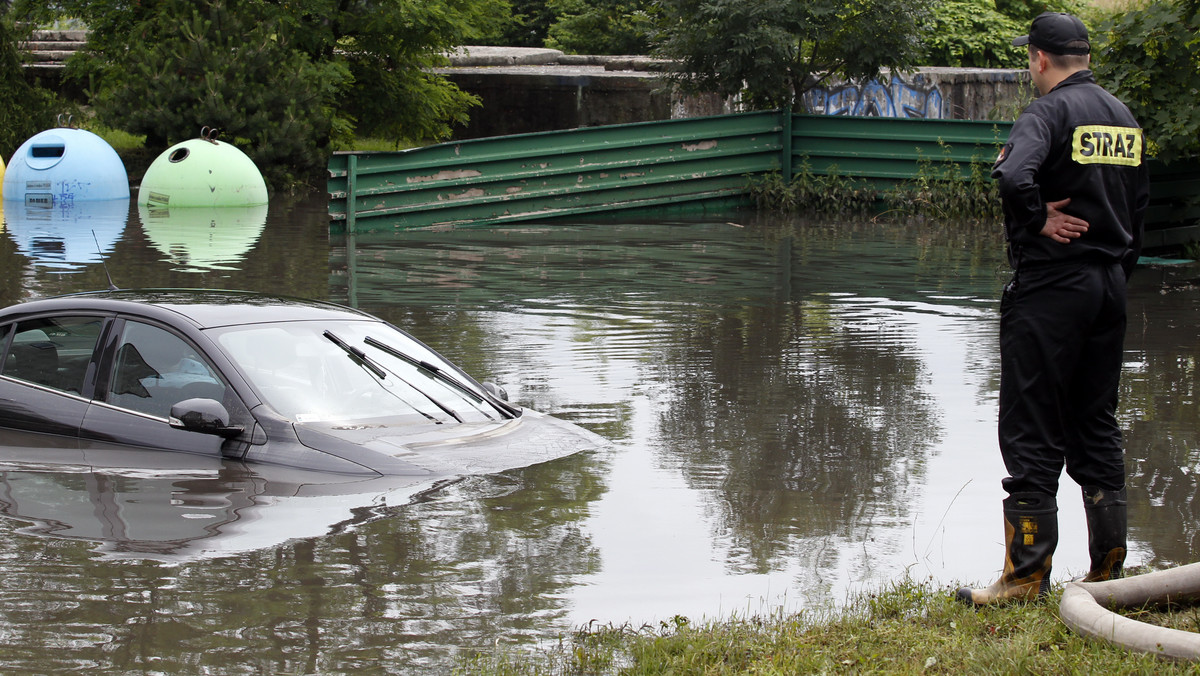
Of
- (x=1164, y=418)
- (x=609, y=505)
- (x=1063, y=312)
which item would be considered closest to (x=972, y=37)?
(x=1164, y=418)

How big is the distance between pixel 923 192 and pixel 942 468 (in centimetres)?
1504

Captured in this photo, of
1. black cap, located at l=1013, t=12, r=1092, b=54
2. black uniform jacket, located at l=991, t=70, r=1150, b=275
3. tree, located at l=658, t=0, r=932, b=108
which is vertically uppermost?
tree, located at l=658, t=0, r=932, b=108

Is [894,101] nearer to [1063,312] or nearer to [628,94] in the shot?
[628,94]

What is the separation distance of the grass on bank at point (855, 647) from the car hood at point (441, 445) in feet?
6.61

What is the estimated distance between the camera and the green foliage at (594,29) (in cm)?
4534

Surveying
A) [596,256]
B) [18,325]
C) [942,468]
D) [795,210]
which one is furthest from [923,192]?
[18,325]

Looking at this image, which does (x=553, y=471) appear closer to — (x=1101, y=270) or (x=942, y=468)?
(x=942, y=468)

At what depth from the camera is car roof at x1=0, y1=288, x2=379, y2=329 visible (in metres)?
6.97

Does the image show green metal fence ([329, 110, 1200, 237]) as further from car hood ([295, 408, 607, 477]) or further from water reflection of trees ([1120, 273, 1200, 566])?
car hood ([295, 408, 607, 477])

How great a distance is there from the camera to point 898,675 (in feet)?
13.7

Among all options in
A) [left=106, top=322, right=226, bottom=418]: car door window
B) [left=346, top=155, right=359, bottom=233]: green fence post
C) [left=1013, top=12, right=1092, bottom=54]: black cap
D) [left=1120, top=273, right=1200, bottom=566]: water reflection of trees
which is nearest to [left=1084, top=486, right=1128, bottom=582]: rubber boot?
[left=1120, top=273, right=1200, bottom=566]: water reflection of trees

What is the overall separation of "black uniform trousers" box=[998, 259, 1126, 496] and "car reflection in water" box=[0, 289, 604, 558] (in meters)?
2.80

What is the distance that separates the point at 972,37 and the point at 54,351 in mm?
33584

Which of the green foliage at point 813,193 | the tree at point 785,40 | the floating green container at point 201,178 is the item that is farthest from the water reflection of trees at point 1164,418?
the floating green container at point 201,178
